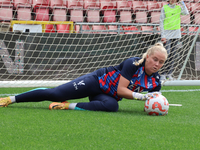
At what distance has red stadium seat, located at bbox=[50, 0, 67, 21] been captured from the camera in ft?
21.1

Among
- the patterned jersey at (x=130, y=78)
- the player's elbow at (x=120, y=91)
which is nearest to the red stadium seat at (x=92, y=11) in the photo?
the patterned jersey at (x=130, y=78)

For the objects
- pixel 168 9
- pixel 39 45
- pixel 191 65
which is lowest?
pixel 191 65

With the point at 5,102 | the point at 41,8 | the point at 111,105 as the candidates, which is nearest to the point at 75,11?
the point at 41,8

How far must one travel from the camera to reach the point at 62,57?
5.31 m

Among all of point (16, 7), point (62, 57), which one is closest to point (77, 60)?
point (62, 57)

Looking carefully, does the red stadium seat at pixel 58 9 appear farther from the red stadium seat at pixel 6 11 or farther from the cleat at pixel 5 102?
the cleat at pixel 5 102

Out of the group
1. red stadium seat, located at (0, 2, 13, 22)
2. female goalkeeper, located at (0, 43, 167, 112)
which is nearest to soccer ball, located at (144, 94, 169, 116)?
female goalkeeper, located at (0, 43, 167, 112)

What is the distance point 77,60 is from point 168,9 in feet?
6.15

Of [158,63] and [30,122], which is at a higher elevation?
[158,63]

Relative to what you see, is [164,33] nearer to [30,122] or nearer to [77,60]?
[77,60]

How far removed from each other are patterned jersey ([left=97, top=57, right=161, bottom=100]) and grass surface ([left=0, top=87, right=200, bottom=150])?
0.84 ft

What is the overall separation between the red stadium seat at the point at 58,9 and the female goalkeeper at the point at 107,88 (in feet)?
12.3

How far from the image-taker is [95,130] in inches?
82.2

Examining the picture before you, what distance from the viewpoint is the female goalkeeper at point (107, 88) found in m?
2.70
